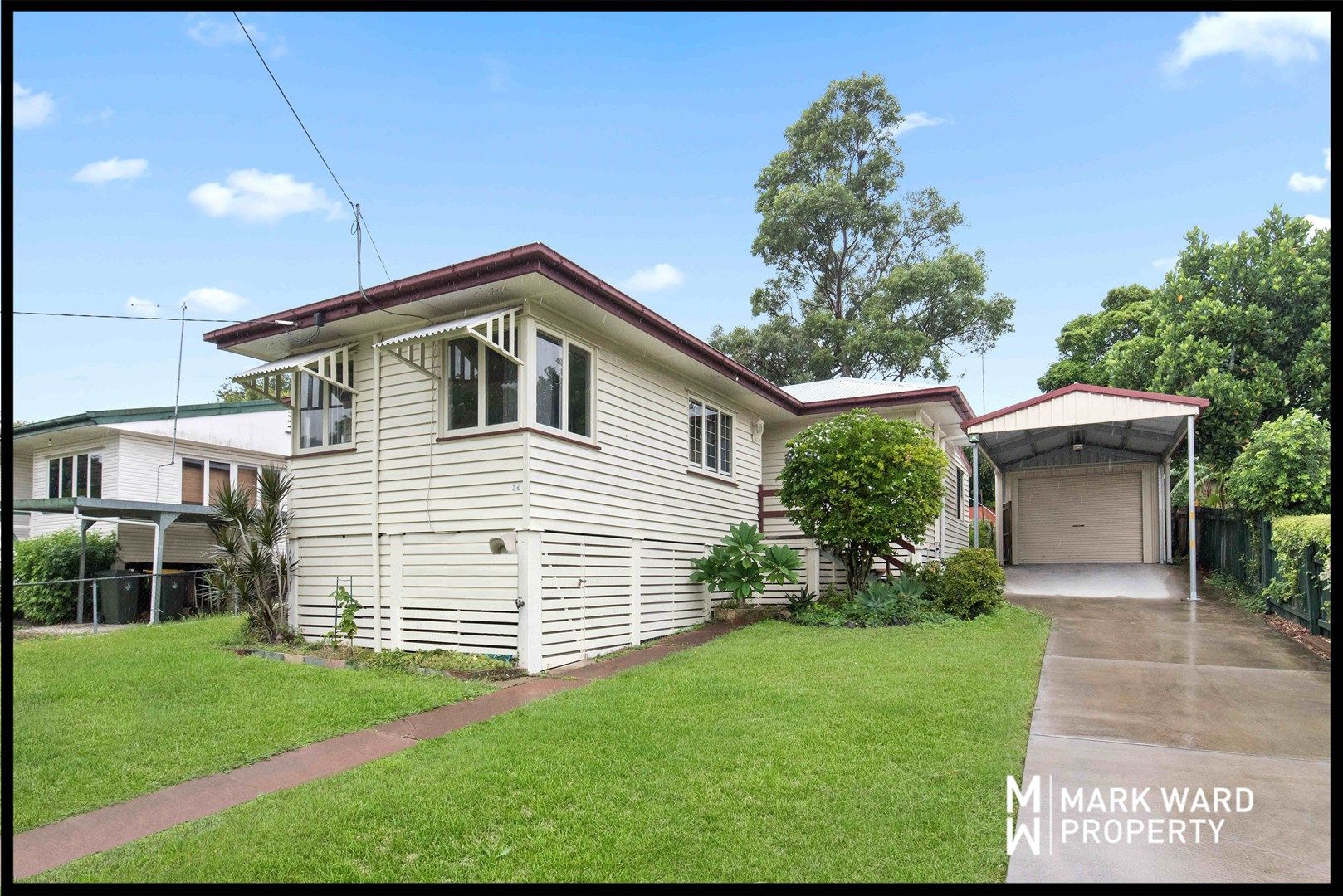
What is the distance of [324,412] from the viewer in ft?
34.4

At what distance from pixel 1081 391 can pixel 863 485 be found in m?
5.61

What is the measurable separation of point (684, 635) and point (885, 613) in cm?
277

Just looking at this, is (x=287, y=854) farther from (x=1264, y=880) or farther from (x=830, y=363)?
(x=830, y=363)

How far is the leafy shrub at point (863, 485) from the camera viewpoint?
11320 millimetres

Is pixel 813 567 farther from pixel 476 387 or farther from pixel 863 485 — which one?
pixel 476 387

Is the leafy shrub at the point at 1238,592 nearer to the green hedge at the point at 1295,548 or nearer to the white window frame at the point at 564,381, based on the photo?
the green hedge at the point at 1295,548

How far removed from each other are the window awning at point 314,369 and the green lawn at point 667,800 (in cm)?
525

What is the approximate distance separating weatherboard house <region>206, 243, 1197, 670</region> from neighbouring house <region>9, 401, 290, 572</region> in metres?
6.98

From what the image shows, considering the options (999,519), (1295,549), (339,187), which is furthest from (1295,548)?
(339,187)

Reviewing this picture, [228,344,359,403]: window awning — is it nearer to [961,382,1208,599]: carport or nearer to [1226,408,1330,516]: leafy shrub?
[961,382,1208,599]: carport

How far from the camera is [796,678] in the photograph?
7273 mm

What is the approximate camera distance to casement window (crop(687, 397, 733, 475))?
12820 millimetres

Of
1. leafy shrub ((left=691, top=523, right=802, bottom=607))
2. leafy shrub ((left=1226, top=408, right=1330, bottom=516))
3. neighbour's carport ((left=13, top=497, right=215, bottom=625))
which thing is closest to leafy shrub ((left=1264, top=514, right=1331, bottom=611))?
leafy shrub ((left=1226, top=408, right=1330, bottom=516))

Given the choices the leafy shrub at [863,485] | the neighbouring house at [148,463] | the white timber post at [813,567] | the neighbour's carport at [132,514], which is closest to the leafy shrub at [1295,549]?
the leafy shrub at [863,485]
